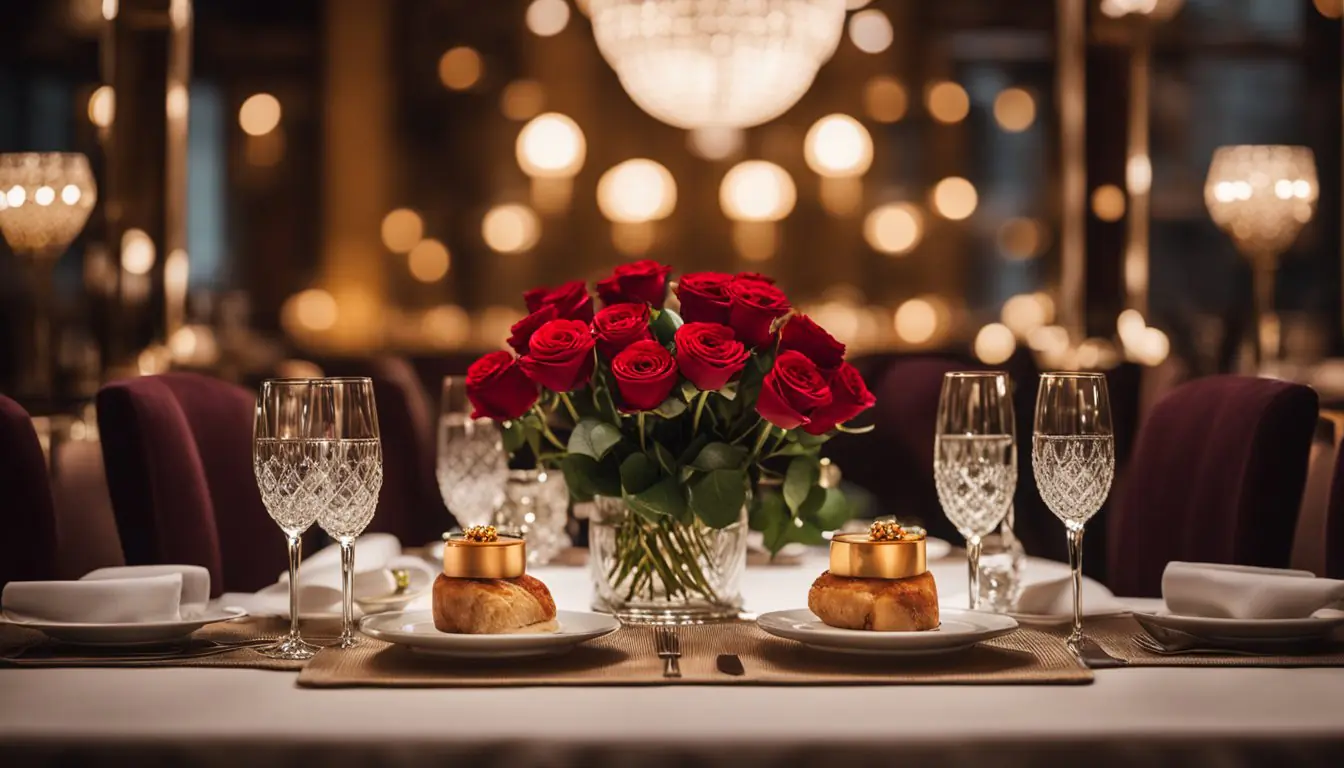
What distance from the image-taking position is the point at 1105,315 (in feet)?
15.7

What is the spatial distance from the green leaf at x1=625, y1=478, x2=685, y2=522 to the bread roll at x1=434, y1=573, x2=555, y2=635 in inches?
6.9

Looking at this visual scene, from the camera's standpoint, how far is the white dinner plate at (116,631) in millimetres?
1146

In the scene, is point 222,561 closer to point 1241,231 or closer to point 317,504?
point 317,504

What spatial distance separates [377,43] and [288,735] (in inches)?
221

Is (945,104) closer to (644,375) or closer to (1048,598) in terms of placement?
(1048,598)

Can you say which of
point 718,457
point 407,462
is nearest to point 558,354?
point 718,457

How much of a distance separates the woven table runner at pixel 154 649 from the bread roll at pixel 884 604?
1.36 feet

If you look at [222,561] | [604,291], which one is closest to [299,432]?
[604,291]

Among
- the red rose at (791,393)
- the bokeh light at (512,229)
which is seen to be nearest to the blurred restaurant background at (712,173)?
the bokeh light at (512,229)

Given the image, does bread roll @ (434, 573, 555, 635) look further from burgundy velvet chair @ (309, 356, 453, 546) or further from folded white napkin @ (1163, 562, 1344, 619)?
burgundy velvet chair @ (309, 356, 453, 546)

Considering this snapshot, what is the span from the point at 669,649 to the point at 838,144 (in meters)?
5.16

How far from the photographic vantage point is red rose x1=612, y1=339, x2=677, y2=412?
1.23 m

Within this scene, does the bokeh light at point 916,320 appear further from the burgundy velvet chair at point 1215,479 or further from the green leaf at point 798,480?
the green leaf at point 798,480

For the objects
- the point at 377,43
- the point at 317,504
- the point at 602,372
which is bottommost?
the point at 317,504
